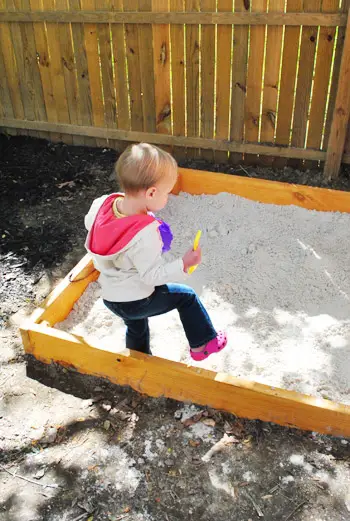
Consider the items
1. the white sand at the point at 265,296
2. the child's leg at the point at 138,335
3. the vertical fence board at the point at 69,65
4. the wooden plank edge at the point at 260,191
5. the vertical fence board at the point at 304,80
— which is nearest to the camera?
the child's leg at the point at 138,335

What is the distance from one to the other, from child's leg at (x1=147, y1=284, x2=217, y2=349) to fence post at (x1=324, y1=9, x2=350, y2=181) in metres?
2.59

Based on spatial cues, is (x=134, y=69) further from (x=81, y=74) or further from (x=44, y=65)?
(x=44, y=65)

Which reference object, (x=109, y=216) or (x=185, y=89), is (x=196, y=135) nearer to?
(x=185, y=89)

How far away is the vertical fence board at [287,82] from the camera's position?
413 centimetres

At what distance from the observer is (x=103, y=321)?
9.95 feet

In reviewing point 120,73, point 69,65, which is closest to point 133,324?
point 120,73

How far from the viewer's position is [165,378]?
2.51 metres

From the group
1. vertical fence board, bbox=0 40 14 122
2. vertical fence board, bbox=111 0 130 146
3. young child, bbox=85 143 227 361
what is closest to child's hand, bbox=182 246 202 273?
young child, bbox=85 143 227 361

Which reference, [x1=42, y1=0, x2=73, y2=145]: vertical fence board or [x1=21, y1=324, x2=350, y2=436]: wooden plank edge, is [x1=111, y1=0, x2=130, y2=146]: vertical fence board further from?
[x1=21, y1=324, x2=350, y2=436]: wooden plank edge

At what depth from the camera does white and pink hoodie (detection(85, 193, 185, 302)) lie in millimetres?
2084

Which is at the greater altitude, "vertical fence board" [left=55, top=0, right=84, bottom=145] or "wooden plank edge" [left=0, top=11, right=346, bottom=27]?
"wooden plank edge" [left=0, top=11, right=346, bottom=27]

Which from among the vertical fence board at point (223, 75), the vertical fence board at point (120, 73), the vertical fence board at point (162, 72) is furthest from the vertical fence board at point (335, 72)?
the vertical fence board at point (120, 73)

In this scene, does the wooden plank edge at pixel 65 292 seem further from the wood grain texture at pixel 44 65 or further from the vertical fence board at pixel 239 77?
the wood grain texture at pixel 44 65

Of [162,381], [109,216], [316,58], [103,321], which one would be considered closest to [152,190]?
[109,216]
